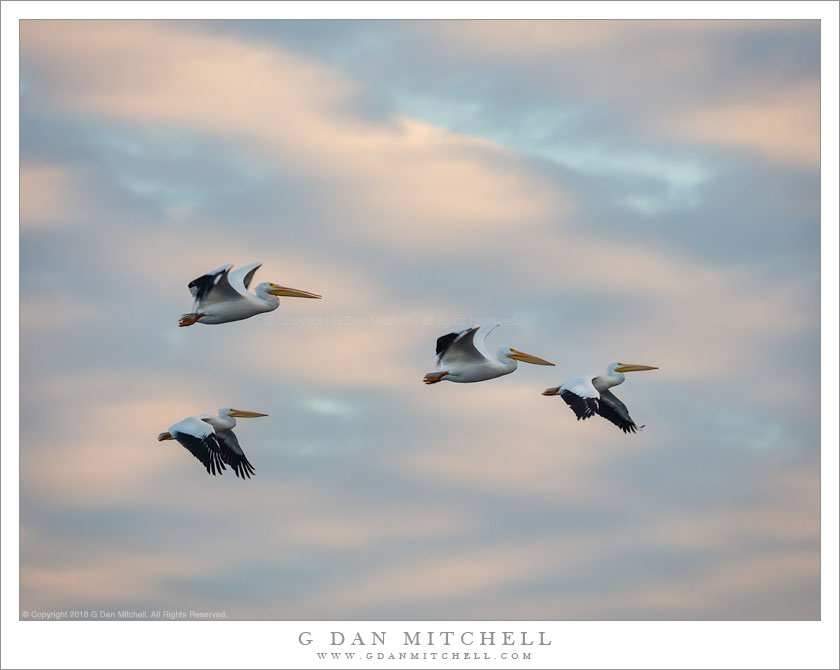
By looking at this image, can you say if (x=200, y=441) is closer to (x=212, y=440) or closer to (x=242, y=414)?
(x=212, y=440)

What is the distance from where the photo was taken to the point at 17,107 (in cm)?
2195

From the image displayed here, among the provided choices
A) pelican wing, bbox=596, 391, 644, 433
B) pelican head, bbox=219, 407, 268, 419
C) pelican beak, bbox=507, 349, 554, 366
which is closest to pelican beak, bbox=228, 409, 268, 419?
pelican head, bbox=219, 407, 268, 419

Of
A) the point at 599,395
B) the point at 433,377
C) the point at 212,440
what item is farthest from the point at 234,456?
the point at 599,395

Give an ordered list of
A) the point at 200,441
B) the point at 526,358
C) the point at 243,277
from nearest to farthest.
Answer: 1. the point at 200,441
2. the point at 243,277
3. the point at 526,358

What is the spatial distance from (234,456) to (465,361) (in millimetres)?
3792

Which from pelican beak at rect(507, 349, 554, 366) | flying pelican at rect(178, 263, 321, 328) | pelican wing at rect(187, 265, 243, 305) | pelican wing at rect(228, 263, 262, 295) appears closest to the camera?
pelican wing at rect(187, 265, 243, 305)

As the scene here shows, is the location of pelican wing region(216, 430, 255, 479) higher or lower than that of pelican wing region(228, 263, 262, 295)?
lower

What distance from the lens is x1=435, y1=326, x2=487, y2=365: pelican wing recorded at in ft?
69.6

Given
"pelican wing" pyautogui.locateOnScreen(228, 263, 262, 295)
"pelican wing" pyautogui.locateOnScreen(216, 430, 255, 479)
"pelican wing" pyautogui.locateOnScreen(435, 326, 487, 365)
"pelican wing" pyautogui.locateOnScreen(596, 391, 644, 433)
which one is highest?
"pelican wing" pyautogui.locateOnScreen(228, 263, 262, 295)

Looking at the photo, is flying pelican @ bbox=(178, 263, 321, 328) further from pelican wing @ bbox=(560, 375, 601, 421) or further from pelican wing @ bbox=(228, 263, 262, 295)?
pelican wing @ bbox=(560, 375, 601, 421)

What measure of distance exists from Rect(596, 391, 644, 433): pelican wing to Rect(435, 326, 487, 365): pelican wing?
234 cm

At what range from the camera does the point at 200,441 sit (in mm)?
20922

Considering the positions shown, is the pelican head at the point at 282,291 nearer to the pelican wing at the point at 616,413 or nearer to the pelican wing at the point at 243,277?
the pelican wing at the point at 243,277

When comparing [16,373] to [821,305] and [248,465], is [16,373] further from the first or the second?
[821,305]
